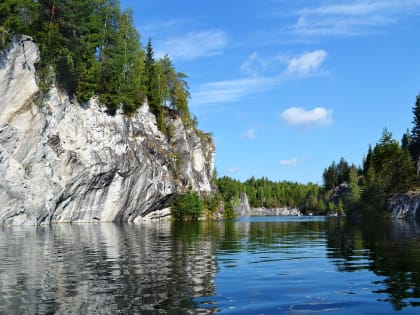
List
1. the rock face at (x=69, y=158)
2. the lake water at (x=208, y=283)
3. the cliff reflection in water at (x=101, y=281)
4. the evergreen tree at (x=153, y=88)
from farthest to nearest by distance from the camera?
the evergreen tree at (x=153, y=88), the rock face at (x=69, y=158), the cliff reflection in water at (x=101, y=281), the lake water at (x=208, y=283)

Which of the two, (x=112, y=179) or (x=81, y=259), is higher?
(x=112, y=179)

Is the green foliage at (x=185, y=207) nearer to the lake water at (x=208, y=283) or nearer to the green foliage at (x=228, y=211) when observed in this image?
the green foliage at (x=228, y=211)

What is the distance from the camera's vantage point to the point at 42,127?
5891cm

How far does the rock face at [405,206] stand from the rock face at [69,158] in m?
44.0

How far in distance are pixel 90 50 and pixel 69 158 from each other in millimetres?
17072

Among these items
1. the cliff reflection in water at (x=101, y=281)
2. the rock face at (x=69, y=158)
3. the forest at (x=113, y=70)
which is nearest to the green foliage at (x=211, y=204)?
the forest at (x=113, y=70)

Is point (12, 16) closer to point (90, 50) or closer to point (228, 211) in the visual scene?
point (90, 50)

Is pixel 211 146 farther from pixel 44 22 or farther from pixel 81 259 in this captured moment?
pixel 81 259

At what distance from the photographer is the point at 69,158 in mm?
64062

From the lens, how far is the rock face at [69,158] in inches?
2184

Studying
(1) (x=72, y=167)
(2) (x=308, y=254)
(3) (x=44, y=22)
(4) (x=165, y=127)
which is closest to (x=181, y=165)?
(4) (x=165, y=127)

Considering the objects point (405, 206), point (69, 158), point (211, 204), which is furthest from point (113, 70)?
point (405, 206)

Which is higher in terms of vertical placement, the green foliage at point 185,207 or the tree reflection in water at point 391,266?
the green foliage at point 185,207

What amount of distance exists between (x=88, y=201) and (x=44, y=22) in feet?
83.1
